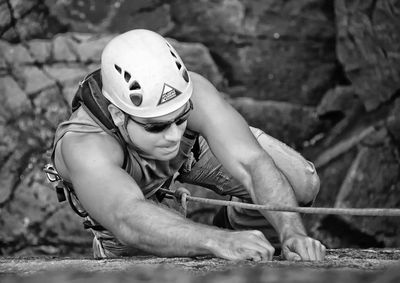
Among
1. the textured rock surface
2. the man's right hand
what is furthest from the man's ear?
the man's right hand

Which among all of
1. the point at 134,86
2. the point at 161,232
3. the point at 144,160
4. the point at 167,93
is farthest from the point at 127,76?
the point at 161,232

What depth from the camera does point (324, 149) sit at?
685 cm

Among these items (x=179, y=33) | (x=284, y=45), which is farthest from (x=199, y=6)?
(x=284, y=45)

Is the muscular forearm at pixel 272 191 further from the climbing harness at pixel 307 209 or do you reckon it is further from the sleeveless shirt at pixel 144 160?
the sleeveless shirt at pixel 144 160

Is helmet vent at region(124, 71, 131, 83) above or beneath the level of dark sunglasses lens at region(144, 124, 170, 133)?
above

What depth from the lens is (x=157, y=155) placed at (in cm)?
385

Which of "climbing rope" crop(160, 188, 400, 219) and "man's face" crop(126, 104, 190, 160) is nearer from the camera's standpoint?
"climbing rope" crop(160, 188, 400, 219)

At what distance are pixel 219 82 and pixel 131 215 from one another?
353 cm

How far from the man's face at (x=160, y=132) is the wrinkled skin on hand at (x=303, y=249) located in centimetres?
60

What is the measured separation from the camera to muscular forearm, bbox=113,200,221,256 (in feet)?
10.6

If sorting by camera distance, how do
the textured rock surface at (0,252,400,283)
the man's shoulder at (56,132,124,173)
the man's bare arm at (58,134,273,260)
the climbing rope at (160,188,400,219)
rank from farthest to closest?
the man's shoulder at (56,132,124,173), the man's bare arm at (58,134,273,260), the climbing rope at (160,188,400,219), the textured rock surface at (0,252,400,283)

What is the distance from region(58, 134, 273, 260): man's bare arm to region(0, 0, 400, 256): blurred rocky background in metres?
3.00

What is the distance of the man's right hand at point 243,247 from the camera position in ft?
10.2

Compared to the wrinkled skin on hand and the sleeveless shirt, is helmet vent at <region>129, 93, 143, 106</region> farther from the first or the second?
the wrinkled skin on hand
